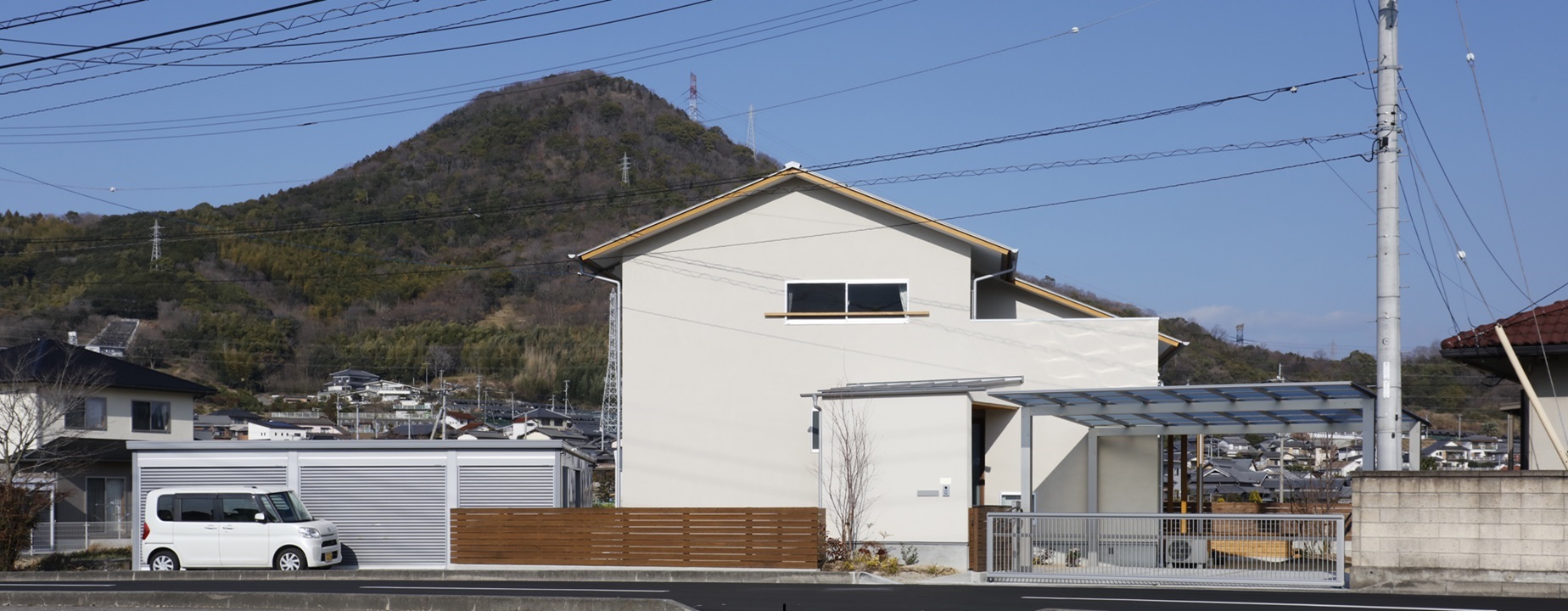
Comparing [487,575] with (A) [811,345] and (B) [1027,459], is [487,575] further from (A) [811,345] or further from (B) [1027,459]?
(B) [1027,459]

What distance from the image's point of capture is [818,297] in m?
27.3

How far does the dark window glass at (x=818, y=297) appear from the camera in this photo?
27.2 metres

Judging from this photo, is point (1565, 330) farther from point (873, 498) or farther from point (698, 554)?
point (698, 554)

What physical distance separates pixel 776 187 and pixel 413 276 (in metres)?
95.3

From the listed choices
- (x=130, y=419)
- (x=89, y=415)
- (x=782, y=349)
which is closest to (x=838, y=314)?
(x=782, y=349)

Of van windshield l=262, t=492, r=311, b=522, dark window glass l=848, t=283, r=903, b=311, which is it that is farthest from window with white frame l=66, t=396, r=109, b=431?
dark window glass l=848, t=283, r=903, b=311

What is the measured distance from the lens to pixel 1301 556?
722 inches

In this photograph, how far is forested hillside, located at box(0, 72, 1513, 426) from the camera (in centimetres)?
9288

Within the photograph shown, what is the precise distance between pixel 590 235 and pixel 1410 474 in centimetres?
10849

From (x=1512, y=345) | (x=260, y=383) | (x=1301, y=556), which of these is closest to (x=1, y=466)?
(x=1301, y=556)

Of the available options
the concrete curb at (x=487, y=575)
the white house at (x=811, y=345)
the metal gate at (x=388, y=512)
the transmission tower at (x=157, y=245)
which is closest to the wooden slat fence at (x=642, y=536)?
the concrete curb at (x=487, y=575)

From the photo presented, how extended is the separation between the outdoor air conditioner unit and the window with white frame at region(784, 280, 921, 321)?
876 cm

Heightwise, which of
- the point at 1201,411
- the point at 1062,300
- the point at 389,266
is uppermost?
the point at 389,266

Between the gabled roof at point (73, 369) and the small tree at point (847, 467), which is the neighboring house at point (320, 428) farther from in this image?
the small tree at point (847, 467)
